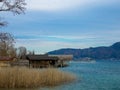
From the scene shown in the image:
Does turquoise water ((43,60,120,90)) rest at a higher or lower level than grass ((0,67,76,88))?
lower

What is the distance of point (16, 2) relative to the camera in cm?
2498

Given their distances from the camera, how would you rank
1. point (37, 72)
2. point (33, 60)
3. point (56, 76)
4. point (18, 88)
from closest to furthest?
point (18, 88) < point (37, 72) < point (56, 76) < point (33, 60)

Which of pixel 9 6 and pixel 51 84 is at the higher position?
pixel 9 6

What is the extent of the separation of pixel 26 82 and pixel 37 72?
6.48 ft

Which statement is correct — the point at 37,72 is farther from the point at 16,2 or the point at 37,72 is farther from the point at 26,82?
the point at 16,2

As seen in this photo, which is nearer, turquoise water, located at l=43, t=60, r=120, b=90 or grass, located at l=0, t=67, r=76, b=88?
grass, located at l=0, t=67, r=76, b=88

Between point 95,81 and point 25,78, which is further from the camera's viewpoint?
point 95,81

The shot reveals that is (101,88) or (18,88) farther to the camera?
(101,88)

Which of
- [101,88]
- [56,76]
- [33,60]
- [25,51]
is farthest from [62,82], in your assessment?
[25,51]

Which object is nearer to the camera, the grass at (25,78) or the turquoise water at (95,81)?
the grass at (25,78)

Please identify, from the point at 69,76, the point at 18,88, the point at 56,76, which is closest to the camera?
the point at 18,88

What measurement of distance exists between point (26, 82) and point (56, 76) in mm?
4577

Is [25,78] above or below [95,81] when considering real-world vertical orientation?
above

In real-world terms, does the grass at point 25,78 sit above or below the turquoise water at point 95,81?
above
